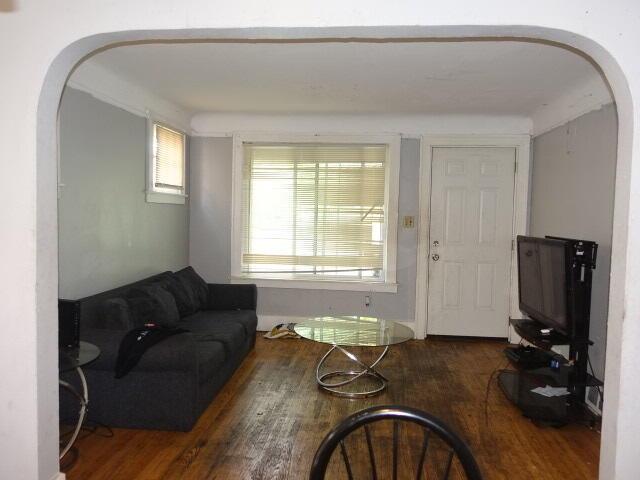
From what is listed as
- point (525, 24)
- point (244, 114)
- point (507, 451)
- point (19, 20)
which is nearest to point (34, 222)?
point (19, 20)

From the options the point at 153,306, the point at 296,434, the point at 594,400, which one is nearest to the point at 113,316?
the point at 153,306

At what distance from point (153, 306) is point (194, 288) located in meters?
0.96

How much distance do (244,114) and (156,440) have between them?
3.62m

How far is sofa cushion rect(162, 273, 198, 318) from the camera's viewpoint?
4.44 metres

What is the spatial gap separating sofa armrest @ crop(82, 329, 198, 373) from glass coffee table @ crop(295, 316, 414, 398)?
3.61 feet

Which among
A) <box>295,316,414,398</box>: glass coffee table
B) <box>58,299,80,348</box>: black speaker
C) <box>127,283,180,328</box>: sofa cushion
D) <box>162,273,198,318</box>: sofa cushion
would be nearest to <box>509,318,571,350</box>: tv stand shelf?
<box>295,316,414,398</box>: glass coffee table

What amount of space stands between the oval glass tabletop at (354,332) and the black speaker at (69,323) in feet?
5.58

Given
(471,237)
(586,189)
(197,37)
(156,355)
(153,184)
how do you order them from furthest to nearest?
(471,237) < (153,184) < (586,189) < (156,355) < (197,37)

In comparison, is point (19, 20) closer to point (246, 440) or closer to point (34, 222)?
point (34, 222)

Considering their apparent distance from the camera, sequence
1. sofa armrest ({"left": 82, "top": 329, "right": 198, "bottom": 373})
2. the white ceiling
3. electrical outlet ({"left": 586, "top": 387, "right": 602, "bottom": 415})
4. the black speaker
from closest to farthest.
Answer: the black speaker, sofa armrest ({"left": 82, "top": 329, "right": 198, "bottom": 373}), the white ceiling, electrical outlet ({"left": 586, "top": 387, "right": 602, "bottom": 415})

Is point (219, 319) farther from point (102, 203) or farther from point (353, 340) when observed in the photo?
point (102, 203)

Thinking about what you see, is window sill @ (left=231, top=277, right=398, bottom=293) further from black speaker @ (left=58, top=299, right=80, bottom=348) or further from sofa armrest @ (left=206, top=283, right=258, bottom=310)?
black speaker @ (left=58, top=299, right=80, bottom=348)

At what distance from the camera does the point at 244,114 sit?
5617mm

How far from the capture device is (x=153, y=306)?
3.90 metres
